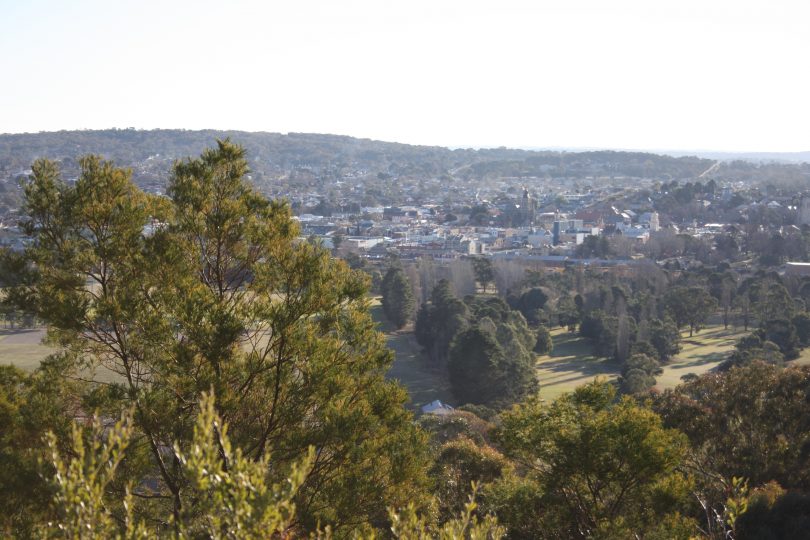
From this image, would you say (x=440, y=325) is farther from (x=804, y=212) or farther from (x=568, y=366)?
(x=804, y=212)

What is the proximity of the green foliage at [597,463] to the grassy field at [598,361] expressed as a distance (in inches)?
437

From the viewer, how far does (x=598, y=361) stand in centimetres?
2158

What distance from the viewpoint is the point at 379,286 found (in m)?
30.2

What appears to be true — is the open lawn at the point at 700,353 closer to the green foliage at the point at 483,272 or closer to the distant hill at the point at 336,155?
the green foliage at the point at 483,272

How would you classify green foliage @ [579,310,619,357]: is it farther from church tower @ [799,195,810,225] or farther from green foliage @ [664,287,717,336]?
church tower @ [799,195,810,225]

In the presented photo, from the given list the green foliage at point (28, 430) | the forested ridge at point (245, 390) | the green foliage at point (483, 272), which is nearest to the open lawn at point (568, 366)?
the green foliage at point (483, 272)

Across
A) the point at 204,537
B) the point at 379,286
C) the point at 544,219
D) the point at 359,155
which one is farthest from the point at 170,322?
the point at 359,155

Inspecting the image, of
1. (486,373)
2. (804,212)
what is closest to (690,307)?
(486,373)

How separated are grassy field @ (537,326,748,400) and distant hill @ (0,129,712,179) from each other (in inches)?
2818

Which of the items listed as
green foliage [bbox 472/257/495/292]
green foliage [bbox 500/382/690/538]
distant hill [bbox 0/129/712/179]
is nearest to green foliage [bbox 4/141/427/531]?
green foliage [bbox 500/382/690/538]

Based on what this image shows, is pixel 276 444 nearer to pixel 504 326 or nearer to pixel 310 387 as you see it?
pixel 310 387

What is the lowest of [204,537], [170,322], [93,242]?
[204,537]

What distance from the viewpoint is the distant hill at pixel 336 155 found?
95125 millimetres

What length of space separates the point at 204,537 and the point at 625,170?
342 feet
